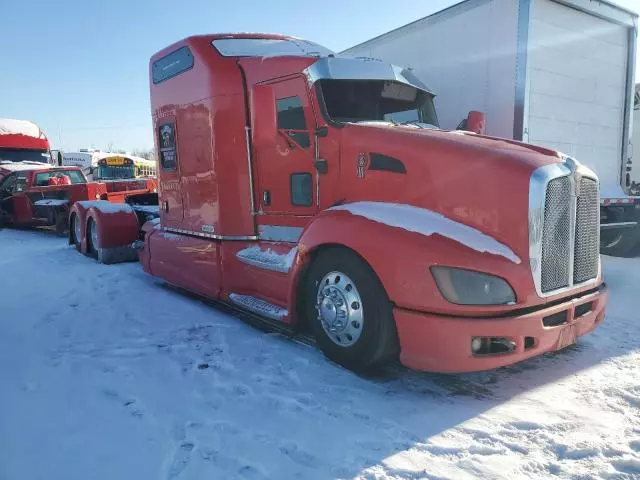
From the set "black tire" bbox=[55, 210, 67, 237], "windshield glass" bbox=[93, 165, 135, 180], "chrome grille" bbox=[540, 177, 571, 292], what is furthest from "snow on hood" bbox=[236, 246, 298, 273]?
"windshield glass" bbox=[93, 165, 135, 180]

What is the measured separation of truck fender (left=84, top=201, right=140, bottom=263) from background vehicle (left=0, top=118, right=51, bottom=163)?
12248 millimetres

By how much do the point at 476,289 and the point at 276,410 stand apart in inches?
60.1

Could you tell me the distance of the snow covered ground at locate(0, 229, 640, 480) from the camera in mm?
2621

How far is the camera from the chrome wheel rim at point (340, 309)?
12.3 feet

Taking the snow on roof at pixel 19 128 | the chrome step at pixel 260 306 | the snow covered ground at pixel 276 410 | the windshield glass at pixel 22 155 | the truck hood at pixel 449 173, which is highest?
the snow on roof at pixel 19 128

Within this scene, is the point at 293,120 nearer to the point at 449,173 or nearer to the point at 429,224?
the point at 449,173

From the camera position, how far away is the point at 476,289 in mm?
3211

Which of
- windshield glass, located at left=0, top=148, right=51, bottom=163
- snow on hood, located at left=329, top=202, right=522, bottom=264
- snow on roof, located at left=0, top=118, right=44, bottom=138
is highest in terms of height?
snow on roof, located at left=0, top=118, right=44, bottom=138

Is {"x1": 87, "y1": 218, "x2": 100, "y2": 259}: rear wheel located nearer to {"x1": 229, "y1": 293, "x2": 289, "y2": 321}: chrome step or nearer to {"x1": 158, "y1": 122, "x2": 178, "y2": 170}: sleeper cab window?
{"x1": 158, "y1": 122, "x2": 178, "y2": 170}: sleeper cab window

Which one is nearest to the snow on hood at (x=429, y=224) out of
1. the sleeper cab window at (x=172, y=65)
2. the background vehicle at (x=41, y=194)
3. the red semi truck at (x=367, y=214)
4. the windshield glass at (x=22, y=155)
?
the red semi truck at (x=367, y=214)

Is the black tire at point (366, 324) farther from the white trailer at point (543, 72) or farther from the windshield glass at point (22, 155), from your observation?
the windshield glass at point (22, 155)

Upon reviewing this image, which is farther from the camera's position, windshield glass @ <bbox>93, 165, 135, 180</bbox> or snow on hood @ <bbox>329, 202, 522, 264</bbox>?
windshield glass @ <bbox>93, 165, 135, 180</bbox>

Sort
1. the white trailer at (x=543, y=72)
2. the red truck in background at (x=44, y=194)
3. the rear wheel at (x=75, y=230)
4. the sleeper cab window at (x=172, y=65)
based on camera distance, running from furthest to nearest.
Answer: the red truck in background at (x=44, y=194) → the rear wheel at (x=75, y=230) → the white trailer at (x=543, y=72) → the sleeper cab window at (x=172, y=65)

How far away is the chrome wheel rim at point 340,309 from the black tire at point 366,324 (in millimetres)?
38
